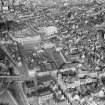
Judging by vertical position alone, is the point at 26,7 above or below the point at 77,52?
above

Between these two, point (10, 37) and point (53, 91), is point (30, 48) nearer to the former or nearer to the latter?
point (10, 37)

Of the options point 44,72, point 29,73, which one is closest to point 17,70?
point 29,73

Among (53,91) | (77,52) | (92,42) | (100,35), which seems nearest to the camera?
(53,91)

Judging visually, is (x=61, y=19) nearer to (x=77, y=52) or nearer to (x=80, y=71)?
(x=77, y=52)

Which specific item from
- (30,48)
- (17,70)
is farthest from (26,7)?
(17,70)

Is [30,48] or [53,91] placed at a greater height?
[30,48]

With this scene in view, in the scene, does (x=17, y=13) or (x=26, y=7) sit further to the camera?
(x=26, y=7)

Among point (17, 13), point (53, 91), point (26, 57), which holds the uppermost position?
point (17, 13)

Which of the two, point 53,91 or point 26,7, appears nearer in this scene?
point 53,91

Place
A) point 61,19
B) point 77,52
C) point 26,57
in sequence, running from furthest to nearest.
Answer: point 61,19
point 77,52
point 26,57
